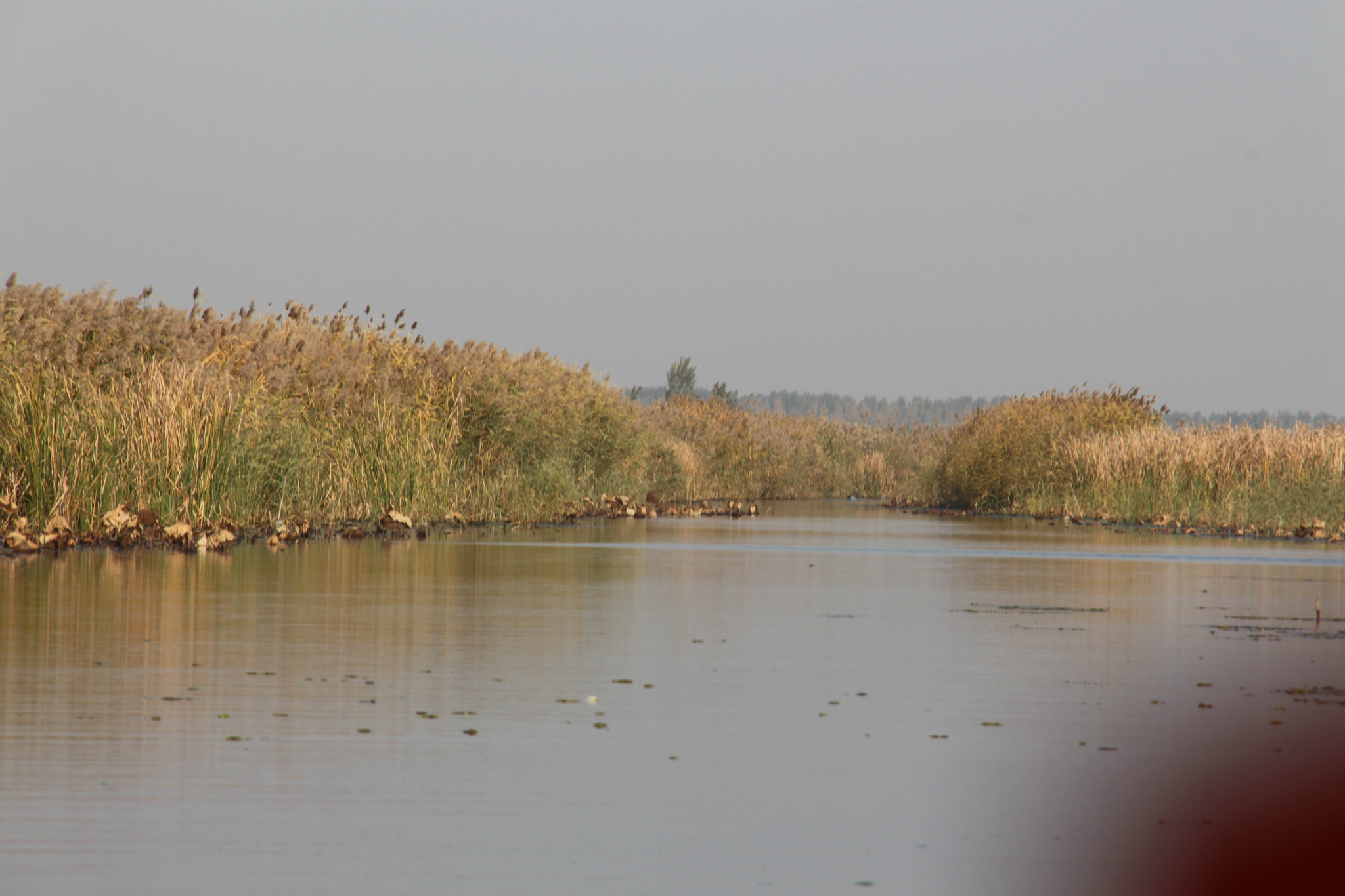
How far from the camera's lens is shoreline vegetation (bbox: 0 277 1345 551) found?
18.0 m

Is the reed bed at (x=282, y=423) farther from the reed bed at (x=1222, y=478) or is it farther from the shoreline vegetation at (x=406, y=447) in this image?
the reed bed at (x=1222, y=478)

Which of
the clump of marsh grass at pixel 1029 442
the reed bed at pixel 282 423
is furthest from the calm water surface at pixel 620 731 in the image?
the clump of marsh grass at pixel 1029 442

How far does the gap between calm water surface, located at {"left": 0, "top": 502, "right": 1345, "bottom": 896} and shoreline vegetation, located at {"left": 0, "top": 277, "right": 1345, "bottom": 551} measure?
3595 mm

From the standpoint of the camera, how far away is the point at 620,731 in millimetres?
6965

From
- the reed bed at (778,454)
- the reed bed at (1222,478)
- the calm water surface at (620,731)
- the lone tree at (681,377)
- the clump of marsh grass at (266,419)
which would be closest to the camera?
the calm water surface at (620,731)

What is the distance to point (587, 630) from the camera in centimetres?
1080

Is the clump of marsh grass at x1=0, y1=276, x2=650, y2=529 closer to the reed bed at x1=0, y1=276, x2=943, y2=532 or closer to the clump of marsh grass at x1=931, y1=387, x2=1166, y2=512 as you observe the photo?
the reed bed at x1=0, y1=276, x2=943, y2=532

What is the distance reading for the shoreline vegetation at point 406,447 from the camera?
18.0 meters

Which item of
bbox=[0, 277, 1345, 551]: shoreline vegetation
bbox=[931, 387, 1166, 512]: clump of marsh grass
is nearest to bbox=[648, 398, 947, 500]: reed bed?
bbox=[0, 277, 1345, 551]: shoreline vegetation

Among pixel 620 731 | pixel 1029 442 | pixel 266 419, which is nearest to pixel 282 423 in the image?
pixel 266 419

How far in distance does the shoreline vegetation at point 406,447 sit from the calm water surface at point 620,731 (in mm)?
3595

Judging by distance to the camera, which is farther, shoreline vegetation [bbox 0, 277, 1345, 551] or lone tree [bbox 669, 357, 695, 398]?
lone tree [bbox 669, 357, 695, 398]

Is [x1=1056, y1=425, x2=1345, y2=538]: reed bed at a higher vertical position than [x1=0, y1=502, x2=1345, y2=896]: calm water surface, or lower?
higher

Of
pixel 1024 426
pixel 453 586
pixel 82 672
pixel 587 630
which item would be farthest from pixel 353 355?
pixel 1024 426
